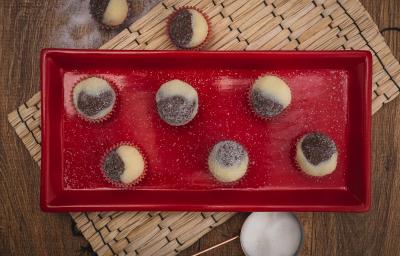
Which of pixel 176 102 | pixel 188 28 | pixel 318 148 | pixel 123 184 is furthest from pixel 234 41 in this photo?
pixel 123 184

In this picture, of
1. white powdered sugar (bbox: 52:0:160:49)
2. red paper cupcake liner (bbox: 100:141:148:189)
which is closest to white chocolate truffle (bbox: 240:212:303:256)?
red paper cupcake liner (bbox: 100:141:148:189)

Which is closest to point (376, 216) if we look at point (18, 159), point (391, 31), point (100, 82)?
point (391, 31)

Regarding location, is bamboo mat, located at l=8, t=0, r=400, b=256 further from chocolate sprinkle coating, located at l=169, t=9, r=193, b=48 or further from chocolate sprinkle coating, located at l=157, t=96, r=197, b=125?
chocolate sprinkle coating, located at l=157, t=96, r=197, b=125

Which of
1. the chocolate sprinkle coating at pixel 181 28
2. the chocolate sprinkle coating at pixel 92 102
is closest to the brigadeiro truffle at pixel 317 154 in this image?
the chocolate sprinkle coating at pixel 181 28

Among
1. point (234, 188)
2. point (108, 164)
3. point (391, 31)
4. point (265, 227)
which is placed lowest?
point (265, 227)

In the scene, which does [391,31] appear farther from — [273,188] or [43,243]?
[43,243]

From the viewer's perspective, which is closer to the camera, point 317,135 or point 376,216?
point 317,135
